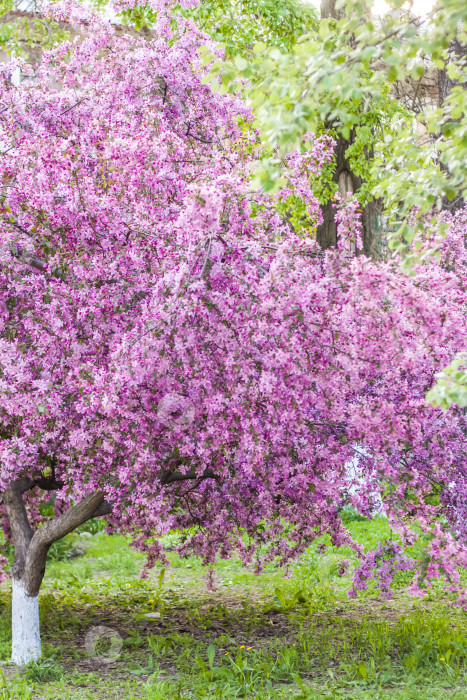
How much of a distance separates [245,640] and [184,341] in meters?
3.81

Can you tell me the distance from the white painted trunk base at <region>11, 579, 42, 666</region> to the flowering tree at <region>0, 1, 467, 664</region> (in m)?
0.02

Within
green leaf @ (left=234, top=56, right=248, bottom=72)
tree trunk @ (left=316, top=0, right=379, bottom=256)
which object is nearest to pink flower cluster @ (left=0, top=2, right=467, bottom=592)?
green leaf @ (left=234, top=56, right=248, bottom=72)

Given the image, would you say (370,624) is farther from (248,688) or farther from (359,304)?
(359,304)

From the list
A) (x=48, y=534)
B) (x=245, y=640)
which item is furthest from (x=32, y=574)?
(x=245, y=640)

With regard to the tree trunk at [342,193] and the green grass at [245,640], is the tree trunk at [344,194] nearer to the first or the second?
the tree trunk at [342,193]

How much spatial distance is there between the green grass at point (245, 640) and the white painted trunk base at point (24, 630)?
0.53 ft

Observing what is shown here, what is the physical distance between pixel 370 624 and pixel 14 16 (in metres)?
16.6

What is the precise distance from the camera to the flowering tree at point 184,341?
16.4 feet

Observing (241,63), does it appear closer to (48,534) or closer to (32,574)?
Answer: (48,534)

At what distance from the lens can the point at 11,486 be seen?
7152 mm

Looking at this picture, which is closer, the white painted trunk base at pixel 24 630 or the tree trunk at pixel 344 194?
the white painted trunk base at pixel 24 630

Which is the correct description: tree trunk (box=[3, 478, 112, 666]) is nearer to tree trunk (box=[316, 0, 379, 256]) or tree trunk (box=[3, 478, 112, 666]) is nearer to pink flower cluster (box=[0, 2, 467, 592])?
pink flower cluster (box=[0, 2, 467, 592])

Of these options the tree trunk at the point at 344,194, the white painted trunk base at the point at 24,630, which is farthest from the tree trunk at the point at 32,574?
the tree trunk at the point at 344,194

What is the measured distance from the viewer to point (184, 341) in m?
4.97
